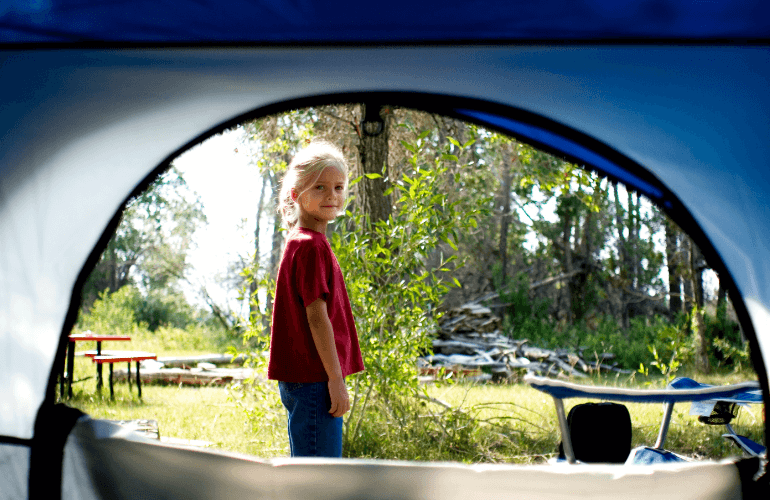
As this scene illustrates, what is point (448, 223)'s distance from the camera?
354 centimetres

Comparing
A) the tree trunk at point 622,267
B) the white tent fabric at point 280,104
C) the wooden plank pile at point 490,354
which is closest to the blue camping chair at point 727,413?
the white tent fabric at point 280,104

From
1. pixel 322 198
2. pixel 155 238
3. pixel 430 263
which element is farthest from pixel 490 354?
pixel 155 238

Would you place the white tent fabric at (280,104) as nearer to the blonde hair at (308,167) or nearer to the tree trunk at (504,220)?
the blonde hair at (308,167)

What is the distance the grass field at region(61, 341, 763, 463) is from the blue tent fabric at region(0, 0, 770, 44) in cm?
240

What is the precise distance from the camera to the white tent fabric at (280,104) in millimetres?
1743

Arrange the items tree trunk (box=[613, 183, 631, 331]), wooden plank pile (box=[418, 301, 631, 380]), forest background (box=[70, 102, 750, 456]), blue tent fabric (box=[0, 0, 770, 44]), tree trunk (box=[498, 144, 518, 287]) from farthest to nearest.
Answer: tree trunk (box=[498, 144, 518, 287]) < tree trunk (box=[613, 183, 631, 331]) < wooden plank pile (box=[418, 301, 631, 380]) < forest background (box=[70, 102, 750, 456]) < blue tent fabric (box=[0, 0, 770, 44])

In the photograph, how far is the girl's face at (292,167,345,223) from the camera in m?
1.95

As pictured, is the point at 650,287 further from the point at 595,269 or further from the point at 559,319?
the point at 559,319

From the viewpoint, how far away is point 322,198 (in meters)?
1.96

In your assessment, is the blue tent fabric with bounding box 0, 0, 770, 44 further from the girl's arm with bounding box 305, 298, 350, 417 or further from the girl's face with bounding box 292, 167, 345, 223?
the girl's arm with bounding box 305, 298, 350, 417

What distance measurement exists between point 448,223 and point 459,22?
1928mm

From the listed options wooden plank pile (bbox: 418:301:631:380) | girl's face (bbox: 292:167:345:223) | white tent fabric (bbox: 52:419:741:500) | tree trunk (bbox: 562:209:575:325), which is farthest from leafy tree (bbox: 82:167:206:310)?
white tent fabric (bbox: 52:419:741:500)

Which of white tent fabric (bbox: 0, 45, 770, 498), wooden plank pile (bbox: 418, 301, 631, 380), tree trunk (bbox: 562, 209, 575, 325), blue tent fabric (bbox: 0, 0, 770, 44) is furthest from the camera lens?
tree trunk (bbox: 562, 209, 575, 325)

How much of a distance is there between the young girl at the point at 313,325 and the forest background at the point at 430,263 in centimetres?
31
